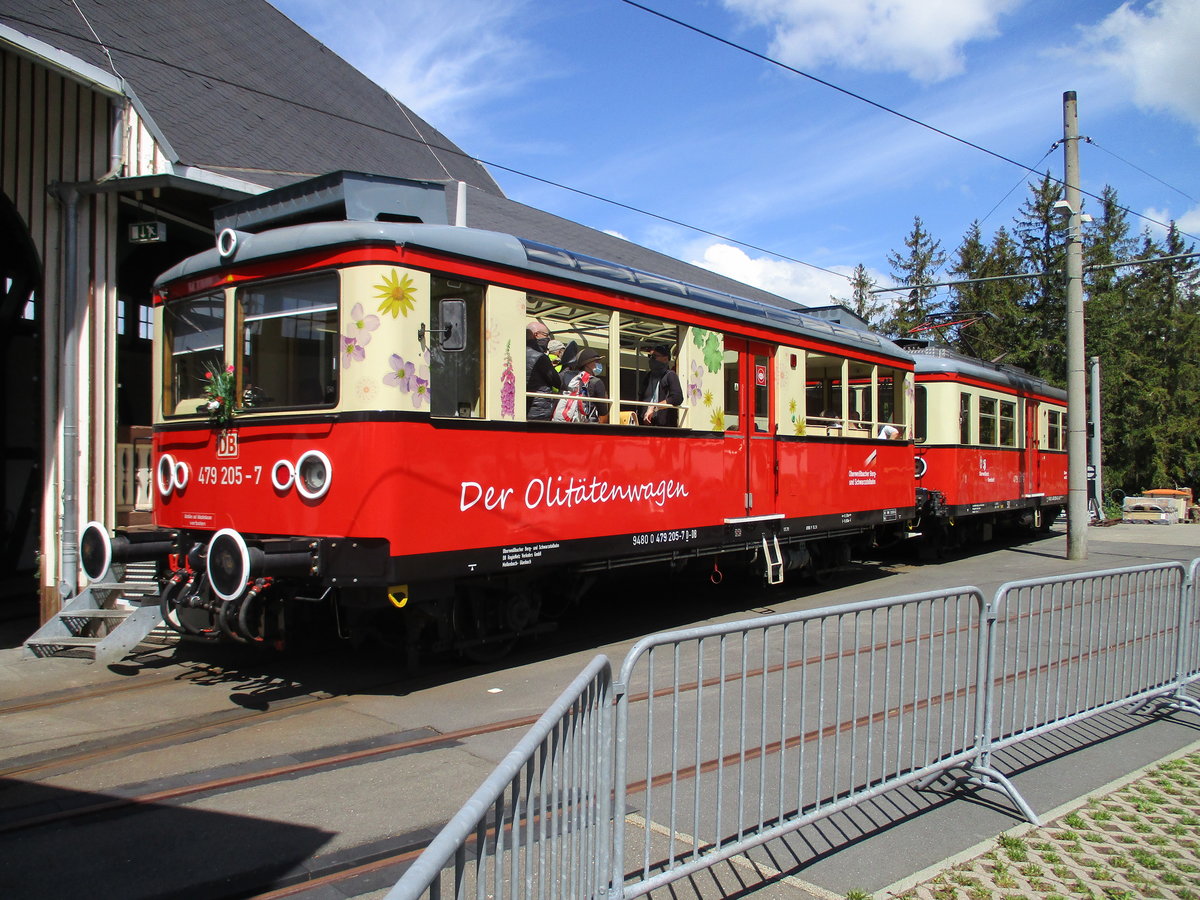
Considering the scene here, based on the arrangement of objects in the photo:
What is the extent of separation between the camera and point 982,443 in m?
16.2

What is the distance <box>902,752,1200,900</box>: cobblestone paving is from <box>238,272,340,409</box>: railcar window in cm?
475

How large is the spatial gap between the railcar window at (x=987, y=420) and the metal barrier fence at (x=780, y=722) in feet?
33.5

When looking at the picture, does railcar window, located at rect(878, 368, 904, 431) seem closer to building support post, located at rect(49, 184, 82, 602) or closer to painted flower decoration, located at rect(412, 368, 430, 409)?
painted flower decoration, located at rect(412, 368, 430, 409)

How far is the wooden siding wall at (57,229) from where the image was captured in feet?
29.7

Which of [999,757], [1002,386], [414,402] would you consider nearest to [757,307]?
[414,402]

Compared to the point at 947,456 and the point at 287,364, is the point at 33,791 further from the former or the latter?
the point at 947,456

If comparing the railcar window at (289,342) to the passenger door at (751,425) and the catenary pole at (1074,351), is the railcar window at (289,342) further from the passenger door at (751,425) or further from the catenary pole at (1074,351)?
the catenary pole at (1074,351)

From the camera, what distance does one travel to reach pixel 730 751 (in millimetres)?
3836

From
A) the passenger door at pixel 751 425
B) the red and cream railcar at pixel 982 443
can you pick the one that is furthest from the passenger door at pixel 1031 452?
the passenger door at pixel 751 425

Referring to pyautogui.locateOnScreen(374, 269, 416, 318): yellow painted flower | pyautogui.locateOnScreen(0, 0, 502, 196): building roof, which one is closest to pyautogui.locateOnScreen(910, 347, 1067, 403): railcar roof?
pyautogui.locateOnScreen(0, 0, 502, 196): building roof

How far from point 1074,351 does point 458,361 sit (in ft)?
44.5

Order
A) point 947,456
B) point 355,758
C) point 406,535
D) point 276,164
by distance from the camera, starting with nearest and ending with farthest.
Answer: point 355,758
point 406,535
point 276,164
point 947,456

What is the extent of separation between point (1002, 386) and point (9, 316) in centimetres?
1689

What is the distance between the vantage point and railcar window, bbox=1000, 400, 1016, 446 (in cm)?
1725
